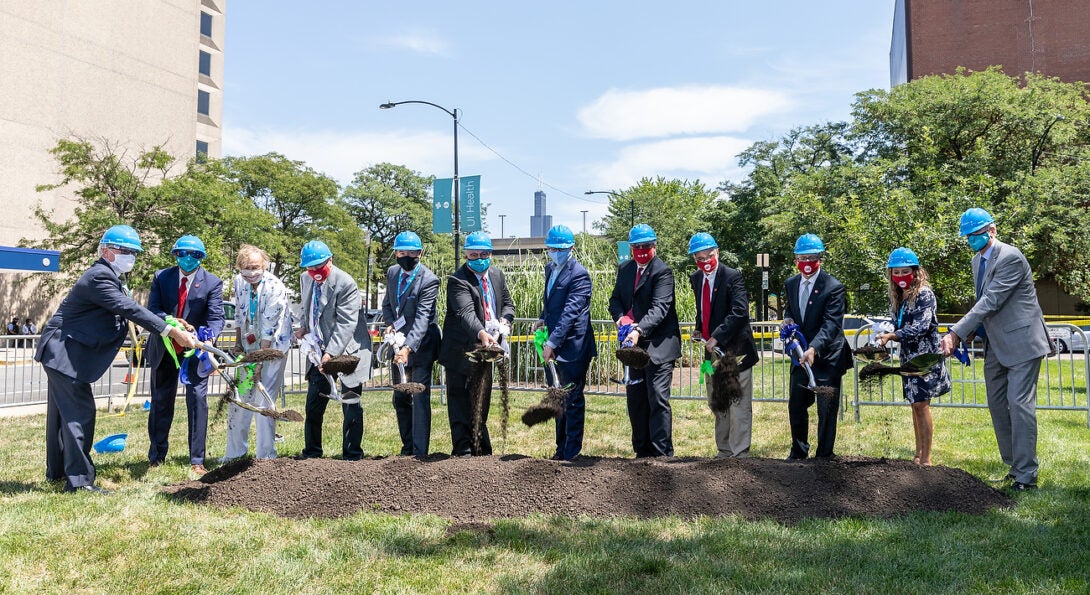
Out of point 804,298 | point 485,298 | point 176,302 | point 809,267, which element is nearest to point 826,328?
point 804,298

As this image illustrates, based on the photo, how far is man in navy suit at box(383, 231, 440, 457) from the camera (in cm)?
650

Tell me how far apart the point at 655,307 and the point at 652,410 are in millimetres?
874

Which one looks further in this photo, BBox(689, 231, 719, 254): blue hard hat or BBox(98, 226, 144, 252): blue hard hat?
BBox(689, 231, 719, 254): blue hard hat

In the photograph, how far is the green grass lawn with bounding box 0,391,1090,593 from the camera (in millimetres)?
3691

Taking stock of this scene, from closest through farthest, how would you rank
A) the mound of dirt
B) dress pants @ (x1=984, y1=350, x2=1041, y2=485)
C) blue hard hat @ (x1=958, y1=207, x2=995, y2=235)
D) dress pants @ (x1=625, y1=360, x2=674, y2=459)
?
the mound of dirt < dress pants @ (x1=984, y1=350, x2=1041, y2=485) < blue hard hat @ (x1=958, y1=207, x2=995, y2=235) < dress pants @ (x1=625, y1=360, x2=674, y2=459)

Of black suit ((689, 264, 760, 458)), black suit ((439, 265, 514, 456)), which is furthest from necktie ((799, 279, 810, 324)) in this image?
black suit ((439, 265, 514, 456))

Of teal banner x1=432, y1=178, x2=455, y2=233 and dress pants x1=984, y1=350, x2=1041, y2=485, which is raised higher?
teal banner x1=432, y1=178, x2=455, y2=233

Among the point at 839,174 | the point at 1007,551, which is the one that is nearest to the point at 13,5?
the point at 839,174

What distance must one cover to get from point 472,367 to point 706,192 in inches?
1695

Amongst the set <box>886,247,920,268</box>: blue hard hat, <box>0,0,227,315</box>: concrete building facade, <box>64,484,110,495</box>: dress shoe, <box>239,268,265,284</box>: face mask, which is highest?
<box>0,0,227,315</box>: concrete building facade

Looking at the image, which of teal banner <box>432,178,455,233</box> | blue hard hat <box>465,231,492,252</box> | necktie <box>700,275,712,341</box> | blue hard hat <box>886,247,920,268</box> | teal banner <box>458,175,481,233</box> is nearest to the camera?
blue hard hat <box>886,247,920,268</box>

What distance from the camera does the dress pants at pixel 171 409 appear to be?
261 inches

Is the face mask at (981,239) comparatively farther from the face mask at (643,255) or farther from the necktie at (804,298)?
the face mask at (643,255)

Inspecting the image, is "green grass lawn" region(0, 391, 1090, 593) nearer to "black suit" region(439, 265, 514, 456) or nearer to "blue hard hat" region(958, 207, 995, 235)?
"black suit" region(439, 265, 514, 456)
